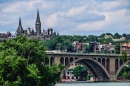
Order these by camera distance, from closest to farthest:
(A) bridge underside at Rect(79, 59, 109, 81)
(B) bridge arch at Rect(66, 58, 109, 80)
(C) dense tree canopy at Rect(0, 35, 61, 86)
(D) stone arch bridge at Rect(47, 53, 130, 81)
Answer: (C) dense tree canopy at Rect(0, 35, 61, 86), (D) stone arch bridge at Rect(47, 53, 130, 81), (B) bridge arch at Rect(66, 58, 109, 80), (A) bridge underside at Rect(79, 59, 109, 81)

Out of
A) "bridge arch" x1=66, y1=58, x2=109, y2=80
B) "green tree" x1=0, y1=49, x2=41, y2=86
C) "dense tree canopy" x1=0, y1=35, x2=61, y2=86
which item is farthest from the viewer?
"bridge arch" x1=66, y1=58, x2=109, y2=80

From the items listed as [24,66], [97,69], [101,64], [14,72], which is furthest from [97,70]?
[14,72]

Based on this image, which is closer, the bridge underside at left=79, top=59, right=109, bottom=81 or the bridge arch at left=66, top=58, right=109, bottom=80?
the bridge arch at left=66, top=58, right=109, bottom=80

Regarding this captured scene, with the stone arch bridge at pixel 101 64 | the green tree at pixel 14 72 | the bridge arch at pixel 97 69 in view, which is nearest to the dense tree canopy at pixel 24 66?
the green tree at pixel 14 72

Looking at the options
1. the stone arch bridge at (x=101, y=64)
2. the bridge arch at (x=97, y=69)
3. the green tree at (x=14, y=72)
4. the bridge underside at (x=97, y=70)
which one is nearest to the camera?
the green tree at (x=14, y=72)

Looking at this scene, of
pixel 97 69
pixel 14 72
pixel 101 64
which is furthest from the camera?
pixel 97 69

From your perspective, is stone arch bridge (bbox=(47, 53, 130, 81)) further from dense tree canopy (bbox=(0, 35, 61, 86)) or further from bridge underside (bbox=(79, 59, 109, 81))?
dense tree canopy (bbox=(0, 35, 61, 86))

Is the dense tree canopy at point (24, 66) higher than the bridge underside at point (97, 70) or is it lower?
higher

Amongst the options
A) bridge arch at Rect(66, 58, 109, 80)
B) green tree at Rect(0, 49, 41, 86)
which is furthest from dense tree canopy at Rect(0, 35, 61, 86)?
bridge arch at Rect(66, 58, 109, 80)

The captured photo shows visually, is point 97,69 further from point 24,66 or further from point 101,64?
point 24,66

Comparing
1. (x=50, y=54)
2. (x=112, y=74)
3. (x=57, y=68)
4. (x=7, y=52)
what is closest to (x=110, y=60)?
(x=112, y=74)

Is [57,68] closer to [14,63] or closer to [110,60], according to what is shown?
[14,63]

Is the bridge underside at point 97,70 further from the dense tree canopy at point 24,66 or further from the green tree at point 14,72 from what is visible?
the green tree at point 14,72

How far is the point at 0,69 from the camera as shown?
56406 mm
